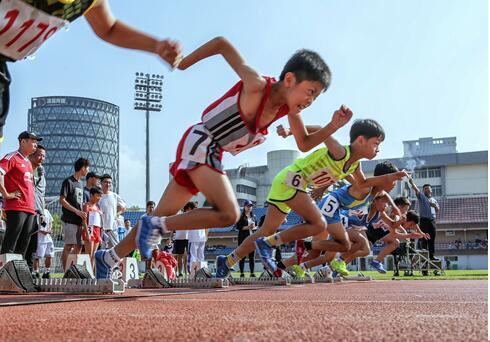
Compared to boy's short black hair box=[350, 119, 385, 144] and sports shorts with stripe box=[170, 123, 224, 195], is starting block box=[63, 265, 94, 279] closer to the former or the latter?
sports shorts with stripe box=[170, 123, 224, 195]

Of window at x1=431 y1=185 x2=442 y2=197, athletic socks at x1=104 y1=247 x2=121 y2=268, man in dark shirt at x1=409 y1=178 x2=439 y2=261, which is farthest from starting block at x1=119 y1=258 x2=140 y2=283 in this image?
window at x1=431 y1=185 x2=442 y2=197

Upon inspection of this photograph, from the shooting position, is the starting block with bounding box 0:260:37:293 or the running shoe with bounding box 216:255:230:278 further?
the running shoe with bounding box 216:255:230:278

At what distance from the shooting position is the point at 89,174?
920 cm

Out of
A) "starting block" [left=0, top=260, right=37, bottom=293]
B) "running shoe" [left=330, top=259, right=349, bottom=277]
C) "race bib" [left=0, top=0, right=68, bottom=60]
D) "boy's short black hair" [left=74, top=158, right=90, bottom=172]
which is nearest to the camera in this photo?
"race bib" [left=0, top=0, right=68, bottom=60]

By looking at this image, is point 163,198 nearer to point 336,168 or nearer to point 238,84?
point 238,84

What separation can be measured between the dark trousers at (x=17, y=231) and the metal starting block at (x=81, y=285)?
0.57 metres

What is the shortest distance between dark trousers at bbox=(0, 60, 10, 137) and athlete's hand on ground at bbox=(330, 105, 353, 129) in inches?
108

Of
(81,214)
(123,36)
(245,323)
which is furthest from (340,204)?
(245,323)

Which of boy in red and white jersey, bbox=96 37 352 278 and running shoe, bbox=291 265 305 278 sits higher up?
boy in red and white jersey, bbox=96 37 352 278

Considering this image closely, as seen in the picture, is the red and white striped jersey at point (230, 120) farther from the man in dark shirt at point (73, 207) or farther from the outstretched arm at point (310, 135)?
the man in dark shirt at point (73, 207)

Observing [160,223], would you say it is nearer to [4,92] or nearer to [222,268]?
[4,92]

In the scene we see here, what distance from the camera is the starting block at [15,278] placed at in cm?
494

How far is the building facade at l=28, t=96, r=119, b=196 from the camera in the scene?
130 metres

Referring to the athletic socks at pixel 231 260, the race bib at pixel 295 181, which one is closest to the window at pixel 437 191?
the race bib at pixel 295 181
